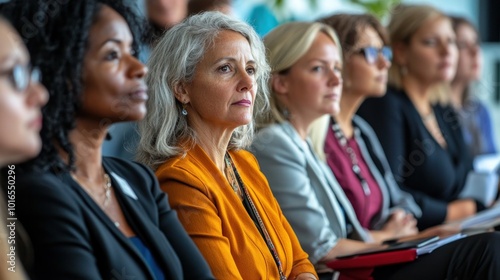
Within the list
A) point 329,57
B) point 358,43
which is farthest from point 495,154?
point 329,57

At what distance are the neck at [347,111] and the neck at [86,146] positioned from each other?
1.54m

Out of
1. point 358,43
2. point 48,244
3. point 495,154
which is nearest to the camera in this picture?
point 48,244

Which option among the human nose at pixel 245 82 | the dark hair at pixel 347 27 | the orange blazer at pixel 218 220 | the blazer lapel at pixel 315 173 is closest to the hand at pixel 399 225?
the blazer lapel at pixel 315 173

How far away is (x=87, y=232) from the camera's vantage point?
1.52 metres

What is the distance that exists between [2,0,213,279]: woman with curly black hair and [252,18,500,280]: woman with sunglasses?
0.82 m

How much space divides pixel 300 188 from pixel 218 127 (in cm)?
43

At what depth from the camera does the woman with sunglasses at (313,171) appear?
231 cm

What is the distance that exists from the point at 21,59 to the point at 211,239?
29.1 inches

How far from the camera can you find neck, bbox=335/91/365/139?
309 centimetres

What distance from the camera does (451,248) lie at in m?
2.33

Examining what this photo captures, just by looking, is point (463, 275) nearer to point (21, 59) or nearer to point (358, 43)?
point (358, 43)

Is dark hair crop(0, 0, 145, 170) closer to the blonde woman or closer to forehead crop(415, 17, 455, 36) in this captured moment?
forehead crop(415, 17, 455, 36)

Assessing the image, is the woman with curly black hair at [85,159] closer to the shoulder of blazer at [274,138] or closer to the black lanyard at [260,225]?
the black lanyard at [260,225]

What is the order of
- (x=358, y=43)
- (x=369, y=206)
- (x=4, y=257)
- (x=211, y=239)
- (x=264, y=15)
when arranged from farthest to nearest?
(x=264, y=15) → (x=358, y=43) → (x=369, y=206) → (x=211, y=239) → (x=4, y=257)
